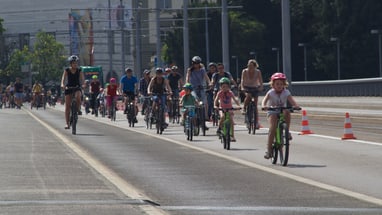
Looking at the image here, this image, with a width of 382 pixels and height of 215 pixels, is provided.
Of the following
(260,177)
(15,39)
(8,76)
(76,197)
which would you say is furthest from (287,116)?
(15,39)

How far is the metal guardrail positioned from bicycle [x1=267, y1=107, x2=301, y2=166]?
113 ft

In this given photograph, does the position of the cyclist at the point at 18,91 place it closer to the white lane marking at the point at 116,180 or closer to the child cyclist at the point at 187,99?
the child cyclist at the point at 187,99

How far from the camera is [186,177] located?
50.4ft

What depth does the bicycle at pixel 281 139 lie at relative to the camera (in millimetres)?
17156

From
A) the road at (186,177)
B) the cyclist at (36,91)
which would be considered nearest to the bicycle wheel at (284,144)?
the road at (186,177)

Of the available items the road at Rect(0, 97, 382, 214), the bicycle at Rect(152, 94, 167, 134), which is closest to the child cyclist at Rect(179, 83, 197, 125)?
the road at Rect(0, 97, 382, 214)

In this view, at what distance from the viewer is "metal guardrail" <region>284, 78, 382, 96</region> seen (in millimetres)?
53188

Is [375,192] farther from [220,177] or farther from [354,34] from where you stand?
[354,34]

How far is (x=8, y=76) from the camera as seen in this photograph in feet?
479

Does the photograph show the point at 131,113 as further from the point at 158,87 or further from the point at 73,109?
the point at 73,109

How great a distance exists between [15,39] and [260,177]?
147 metres

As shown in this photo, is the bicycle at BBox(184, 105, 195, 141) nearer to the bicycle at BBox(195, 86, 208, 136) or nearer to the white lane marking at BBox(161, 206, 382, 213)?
the bicycle at BBox(195, 86, 208, 136)

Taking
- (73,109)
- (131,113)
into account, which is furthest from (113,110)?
(73,109)

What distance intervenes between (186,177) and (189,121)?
9.53 metres
